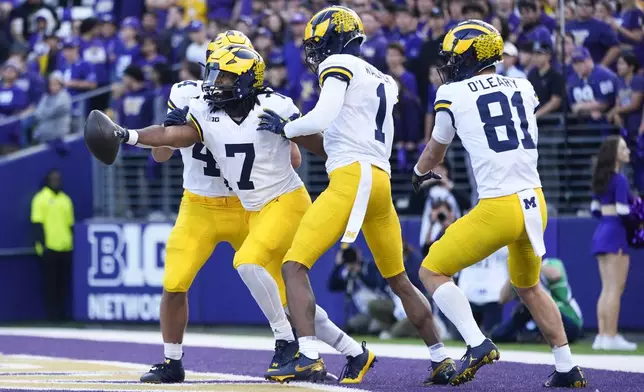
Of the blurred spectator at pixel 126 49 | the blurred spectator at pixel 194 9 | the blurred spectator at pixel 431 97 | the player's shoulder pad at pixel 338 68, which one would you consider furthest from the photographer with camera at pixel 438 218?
the blurred spectator at pixel 194 9

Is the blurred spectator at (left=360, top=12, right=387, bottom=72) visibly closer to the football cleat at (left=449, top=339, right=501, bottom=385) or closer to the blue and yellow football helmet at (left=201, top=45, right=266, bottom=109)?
the blue and yellow football helmet at (left=201, top=45, right=266, bottom=109)

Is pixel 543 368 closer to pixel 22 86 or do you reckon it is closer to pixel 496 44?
pixel 496 44

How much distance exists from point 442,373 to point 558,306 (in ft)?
12.3

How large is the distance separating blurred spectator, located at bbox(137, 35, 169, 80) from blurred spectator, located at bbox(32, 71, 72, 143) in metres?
0.98

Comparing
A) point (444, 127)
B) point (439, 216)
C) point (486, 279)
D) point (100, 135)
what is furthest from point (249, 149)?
point (486, 279)

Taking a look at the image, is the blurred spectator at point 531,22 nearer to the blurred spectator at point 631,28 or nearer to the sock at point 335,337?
the blurred spectator at point 631,28

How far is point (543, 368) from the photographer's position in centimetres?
780

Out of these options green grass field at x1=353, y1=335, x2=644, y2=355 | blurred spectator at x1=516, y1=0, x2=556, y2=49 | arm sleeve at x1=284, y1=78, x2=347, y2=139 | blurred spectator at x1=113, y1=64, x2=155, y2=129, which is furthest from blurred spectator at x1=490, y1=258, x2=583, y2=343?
blurred spectator at x1=113, y1=64, x2=155, y2=129

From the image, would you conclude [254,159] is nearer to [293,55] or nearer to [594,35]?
[594,35]

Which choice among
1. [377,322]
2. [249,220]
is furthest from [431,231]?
[249,220]

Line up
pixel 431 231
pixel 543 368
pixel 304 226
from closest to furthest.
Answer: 1. pixel 304 226
2. pixel 543 368
3. pixel 431 231

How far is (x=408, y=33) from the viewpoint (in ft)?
42.9

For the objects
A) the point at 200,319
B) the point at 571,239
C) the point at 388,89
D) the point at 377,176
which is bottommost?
the point at 200,319

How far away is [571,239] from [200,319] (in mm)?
4169
